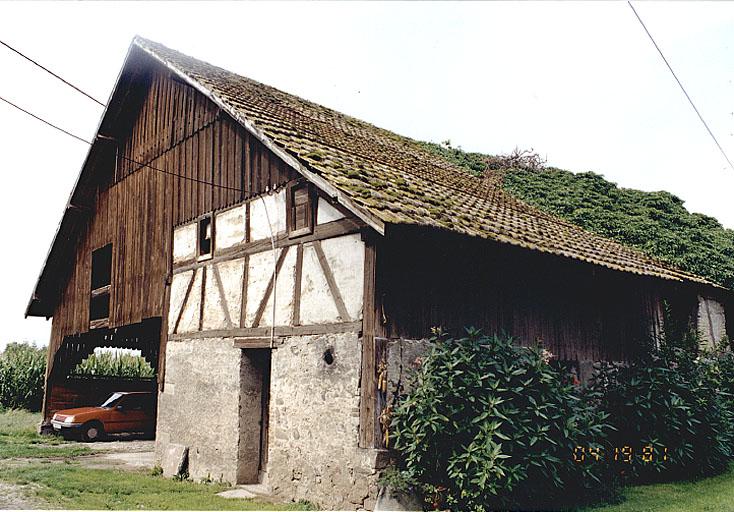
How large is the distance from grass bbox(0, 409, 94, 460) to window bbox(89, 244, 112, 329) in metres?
2.92

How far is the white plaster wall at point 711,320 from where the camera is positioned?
14719mm

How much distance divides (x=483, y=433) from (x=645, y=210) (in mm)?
16711

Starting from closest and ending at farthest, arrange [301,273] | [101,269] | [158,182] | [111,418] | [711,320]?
[301,273] < [158,182] < [711,320] < [101,269] < [111,418]

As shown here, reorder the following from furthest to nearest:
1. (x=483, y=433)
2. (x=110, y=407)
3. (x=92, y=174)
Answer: (x=110, y=407) < (x=92, y=174) < (x=483, y=433)

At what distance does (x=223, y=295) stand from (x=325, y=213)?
2.98 metres

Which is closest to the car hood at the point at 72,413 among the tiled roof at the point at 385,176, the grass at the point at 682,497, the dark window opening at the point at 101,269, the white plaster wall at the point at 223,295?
the dark window opening at the point at 101,269

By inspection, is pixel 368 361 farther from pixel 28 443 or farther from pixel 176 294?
pixel 28 443

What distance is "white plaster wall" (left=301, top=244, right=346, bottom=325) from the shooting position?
331 inches

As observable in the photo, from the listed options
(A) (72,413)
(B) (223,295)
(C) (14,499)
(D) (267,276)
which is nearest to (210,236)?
(B) (223,295)

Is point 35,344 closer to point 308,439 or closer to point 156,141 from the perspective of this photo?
point 156,141

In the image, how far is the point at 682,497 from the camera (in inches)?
348

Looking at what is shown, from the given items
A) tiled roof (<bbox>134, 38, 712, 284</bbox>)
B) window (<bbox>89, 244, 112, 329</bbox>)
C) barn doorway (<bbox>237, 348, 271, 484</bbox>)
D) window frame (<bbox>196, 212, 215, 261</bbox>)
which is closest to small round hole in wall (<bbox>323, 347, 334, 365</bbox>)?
barn doorway (<bbox>237, 348, 271, 484</bbox>)

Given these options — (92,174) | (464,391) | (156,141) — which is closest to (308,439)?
(464,391)

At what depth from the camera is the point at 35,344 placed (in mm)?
29234
